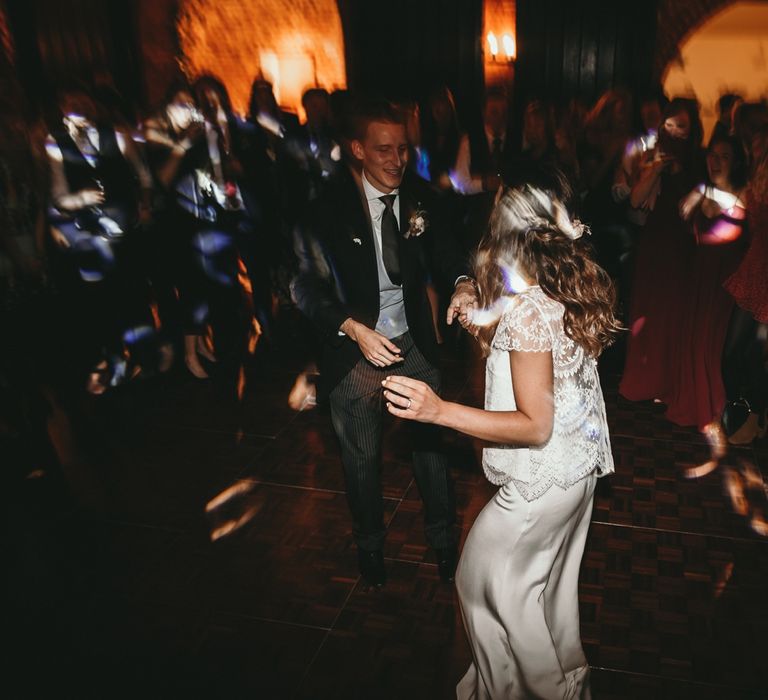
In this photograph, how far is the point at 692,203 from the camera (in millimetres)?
3344

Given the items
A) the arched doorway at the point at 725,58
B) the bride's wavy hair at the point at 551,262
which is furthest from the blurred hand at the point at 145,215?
the arched doorway at the point at 725,58

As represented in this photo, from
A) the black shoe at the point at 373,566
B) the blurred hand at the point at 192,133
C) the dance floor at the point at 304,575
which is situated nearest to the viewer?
the dance floor at the point at 304,575

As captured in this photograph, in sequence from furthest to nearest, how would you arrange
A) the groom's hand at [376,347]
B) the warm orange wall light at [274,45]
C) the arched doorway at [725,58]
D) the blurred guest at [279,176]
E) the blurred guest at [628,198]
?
the warm orange wall light at [274,45]
the arched doorway at [725,58]
the blurred guest at [279,176]
the blurred guest at [628,198]
the groom's hand at [376,347]

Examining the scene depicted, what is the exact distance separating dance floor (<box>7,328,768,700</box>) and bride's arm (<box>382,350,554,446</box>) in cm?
102

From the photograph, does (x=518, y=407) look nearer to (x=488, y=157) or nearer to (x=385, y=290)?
(x=385, y=290)

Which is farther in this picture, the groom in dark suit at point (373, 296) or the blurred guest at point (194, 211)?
the blurred guest at point (194, 211)

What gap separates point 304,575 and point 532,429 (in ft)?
4.64

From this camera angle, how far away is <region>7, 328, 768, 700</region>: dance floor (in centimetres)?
214

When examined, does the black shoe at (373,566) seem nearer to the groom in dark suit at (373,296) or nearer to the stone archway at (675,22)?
the groom in dark suit at (373,296)

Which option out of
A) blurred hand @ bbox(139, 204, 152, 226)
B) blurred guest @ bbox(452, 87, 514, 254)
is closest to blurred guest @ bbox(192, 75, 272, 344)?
blurred hand @ bbox(139, 204, 152, 226)

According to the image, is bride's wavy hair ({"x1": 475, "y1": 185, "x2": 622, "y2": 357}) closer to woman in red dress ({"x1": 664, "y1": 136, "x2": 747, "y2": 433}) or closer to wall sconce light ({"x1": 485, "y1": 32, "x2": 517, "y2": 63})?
woman in red dress ({"x1": 664, "y1": 136, "x2": 747, "y2": 433})

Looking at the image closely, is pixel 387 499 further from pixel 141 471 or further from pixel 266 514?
pixel 141 471

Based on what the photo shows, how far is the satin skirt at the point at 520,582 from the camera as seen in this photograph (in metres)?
1.66

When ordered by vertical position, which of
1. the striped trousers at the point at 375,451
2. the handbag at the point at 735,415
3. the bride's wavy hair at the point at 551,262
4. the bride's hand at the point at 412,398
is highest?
the bride's wavy hair at the point at 551,262
